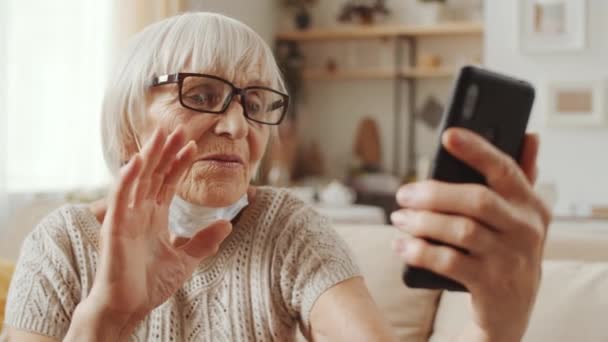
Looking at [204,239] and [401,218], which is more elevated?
[401,218]

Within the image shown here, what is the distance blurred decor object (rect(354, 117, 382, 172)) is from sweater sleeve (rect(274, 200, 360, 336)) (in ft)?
13.2

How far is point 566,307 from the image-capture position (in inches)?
57.4

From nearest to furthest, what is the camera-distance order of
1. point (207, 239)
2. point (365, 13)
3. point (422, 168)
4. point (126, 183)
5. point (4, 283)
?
point (126, 183), point (207, 239), point (4, 283), point (422, 168), point (365, 13)

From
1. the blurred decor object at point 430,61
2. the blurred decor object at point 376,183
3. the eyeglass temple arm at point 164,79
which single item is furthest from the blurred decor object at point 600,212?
the eyeglass temple arm at point 164,79

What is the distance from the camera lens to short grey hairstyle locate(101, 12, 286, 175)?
1.13 metres

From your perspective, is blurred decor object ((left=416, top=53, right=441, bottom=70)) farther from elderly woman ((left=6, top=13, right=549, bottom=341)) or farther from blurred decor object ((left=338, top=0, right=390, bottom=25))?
elderly woman ((left=6, top=13, right=549, bottom=341))

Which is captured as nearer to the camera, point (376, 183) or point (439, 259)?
point (439, 259)

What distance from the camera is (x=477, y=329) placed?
2.30ft

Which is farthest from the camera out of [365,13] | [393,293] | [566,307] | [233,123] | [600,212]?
[365,13]

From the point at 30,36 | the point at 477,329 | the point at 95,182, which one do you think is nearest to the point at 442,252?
the point at 477,329

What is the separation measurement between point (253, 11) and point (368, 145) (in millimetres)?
1184

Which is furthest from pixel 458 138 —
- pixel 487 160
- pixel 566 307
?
pixel 566 307

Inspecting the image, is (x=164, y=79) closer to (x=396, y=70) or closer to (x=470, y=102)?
(x=470, y=102)

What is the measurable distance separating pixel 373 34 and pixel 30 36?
2518mm
